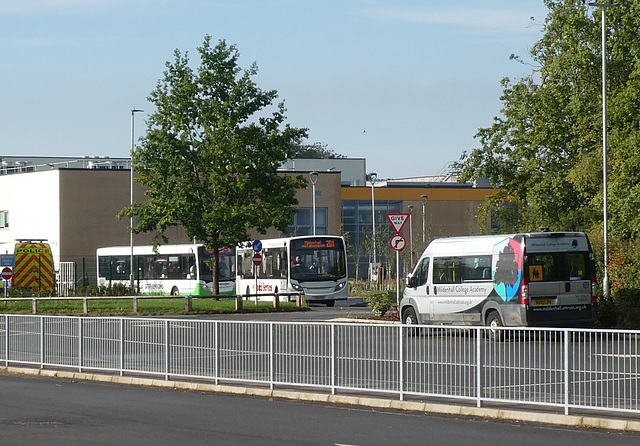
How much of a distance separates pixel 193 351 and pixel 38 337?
4.86 m

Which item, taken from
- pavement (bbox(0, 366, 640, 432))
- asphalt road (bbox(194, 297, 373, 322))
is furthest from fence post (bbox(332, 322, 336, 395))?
asphalt road (bbox(194, 297, 373, 322))

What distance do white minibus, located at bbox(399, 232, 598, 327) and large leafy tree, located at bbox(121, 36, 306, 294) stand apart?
2025 cm

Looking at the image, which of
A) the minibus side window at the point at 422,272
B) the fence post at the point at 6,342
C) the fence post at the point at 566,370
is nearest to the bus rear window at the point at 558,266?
the minibus side window at the point at 422,272

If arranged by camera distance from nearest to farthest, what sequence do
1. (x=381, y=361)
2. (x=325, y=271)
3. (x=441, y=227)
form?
(x=381, y=361) < (x=325, y=271) < (x=441, y=227)

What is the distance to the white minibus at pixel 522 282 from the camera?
25797 mm

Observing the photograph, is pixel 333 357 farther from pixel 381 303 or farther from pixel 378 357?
pixel 381 303

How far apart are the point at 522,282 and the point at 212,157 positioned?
78.0 ft

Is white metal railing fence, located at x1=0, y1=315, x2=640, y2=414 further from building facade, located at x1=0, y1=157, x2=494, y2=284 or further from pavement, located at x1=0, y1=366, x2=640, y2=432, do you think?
building facade, located at x1=0, y1=157, x2=494, y2=284

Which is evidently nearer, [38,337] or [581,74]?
[38,337]

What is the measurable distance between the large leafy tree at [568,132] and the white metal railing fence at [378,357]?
20233mm

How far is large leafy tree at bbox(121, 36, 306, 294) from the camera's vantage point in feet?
153

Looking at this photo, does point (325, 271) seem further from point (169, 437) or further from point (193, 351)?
point (169, 437)

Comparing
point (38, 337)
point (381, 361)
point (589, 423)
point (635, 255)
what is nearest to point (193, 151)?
point (635, 255)

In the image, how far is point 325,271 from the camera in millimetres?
50000
